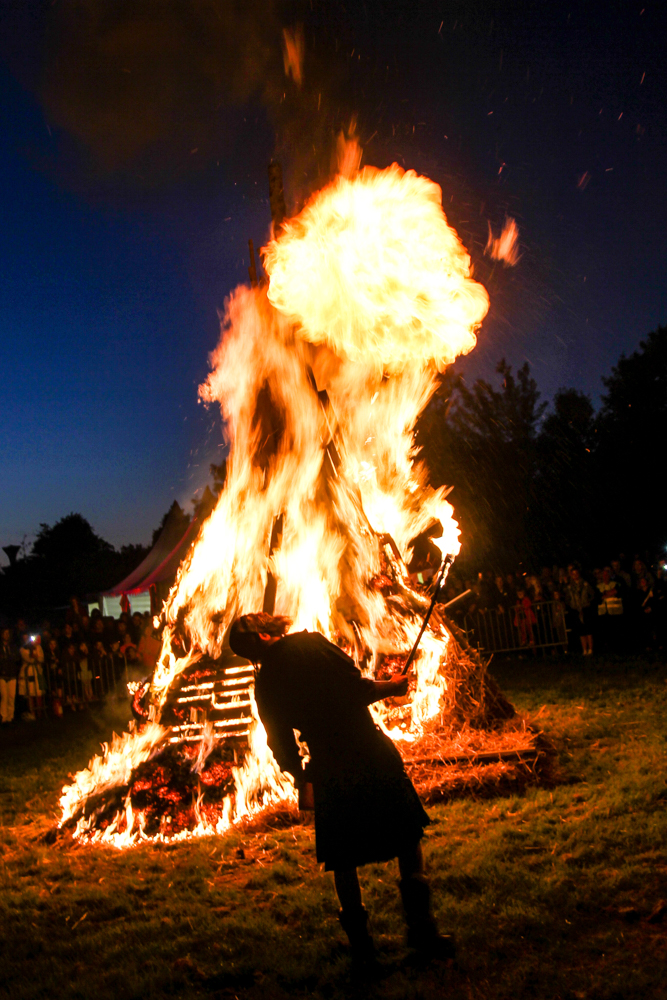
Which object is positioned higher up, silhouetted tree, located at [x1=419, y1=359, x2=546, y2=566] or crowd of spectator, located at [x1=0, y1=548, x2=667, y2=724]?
silhouetted tree, located at [x1=419, y1=359, x2=546, y2=566]

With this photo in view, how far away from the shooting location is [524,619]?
1422cm

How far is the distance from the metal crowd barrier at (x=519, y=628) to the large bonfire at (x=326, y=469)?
686 cm

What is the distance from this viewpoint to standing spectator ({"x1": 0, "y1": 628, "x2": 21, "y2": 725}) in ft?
43.5

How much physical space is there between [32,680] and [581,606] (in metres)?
10.2

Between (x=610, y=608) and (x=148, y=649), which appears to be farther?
(x=610, y=608)

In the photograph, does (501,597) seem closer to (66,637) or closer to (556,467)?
(66,637)

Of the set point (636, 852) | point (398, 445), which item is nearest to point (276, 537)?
point (398, 445)

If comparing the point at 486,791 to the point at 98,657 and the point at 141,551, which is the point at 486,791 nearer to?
the point at 98,657

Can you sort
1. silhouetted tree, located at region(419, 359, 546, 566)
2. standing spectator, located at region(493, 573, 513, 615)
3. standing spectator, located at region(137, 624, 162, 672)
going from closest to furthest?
standing spectator, located at region(137, 624, 162, 672)
standing spectator, located at region(493, 573, 513, 615)
silhouetted tree, located at region(419, 359, 546, 566)

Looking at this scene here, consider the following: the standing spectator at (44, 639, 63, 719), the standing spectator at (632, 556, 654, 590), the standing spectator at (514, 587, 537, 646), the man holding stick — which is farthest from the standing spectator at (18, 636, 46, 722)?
the man holding stick

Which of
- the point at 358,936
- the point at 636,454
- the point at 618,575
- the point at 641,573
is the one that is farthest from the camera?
the point at 636,454

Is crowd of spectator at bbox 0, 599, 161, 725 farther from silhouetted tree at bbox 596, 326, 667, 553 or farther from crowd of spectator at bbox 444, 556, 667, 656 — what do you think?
silhouetted tree at bbox 596, 326, 667, 553

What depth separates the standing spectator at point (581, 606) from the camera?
13328 millimetres

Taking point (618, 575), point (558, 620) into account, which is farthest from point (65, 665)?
point (618, 575)
